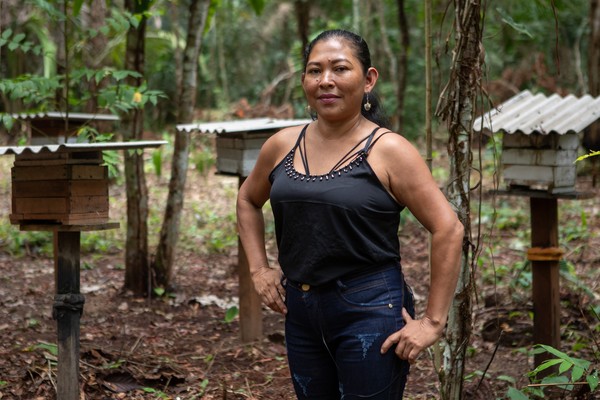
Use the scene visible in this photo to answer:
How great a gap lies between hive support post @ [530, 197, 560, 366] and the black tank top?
263cm

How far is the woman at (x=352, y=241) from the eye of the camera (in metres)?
2.52

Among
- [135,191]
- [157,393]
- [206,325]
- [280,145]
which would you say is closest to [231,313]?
[206,325]

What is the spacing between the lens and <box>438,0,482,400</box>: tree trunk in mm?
3549

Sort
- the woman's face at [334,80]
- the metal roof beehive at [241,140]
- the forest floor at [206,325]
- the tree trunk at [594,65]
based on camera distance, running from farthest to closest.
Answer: the tree trunk at [594,65]
the metal roof beehive at [241,140]
the forest floor at [206,325]
the woman's face at [334,80]

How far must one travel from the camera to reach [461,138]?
360 centimetres

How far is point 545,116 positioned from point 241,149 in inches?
83.7

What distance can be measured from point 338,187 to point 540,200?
2.83 m

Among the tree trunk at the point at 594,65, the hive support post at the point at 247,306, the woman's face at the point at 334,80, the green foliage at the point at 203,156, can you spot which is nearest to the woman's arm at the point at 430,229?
the woman's face at the point at 334,80

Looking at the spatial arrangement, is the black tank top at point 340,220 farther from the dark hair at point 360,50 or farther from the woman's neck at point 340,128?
the dark hair at point 360,50

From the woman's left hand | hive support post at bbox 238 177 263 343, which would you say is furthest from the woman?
hive support post at bbox 238 177 263 343

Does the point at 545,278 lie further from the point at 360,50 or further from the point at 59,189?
the point at 59,189

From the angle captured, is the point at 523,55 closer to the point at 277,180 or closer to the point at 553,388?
the point at 553,388

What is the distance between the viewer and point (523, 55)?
55.3 feet

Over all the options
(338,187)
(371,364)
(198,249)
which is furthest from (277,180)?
(198,249)
